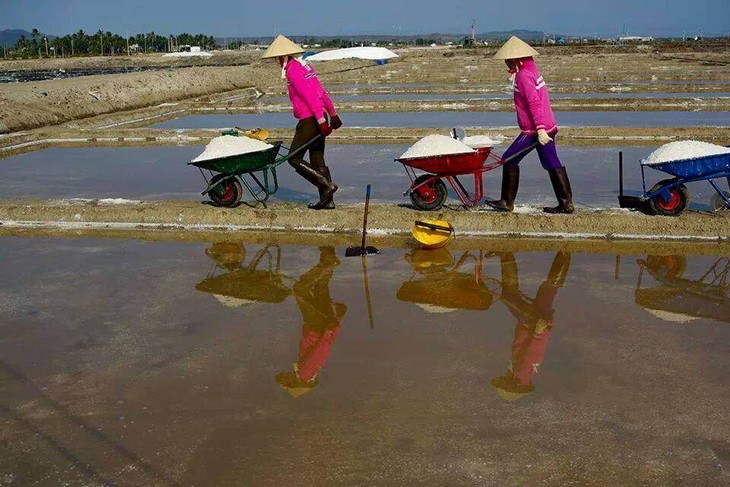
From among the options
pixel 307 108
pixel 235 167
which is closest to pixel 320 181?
pixel 307 108

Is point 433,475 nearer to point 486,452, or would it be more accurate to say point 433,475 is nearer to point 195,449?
point 486,452

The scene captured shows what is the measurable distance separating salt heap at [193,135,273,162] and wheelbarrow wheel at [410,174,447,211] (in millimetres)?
1494

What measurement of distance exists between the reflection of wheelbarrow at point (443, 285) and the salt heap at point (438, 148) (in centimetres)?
97

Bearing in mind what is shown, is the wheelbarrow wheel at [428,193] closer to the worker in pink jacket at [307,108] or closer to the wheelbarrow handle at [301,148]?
the worker in pink jacket at [307,108]

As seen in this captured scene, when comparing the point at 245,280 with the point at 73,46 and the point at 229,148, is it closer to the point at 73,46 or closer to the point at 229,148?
the point at 229,148

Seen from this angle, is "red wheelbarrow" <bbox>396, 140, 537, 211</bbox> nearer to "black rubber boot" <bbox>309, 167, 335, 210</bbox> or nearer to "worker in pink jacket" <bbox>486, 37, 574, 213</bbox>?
"worker in pink jacket" <bbox>486, 37, 574, 213</bbox>

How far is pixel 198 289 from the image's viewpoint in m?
5.82

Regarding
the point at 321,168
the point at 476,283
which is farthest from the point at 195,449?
the point at 321,168

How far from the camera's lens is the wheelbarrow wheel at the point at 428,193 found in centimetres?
737

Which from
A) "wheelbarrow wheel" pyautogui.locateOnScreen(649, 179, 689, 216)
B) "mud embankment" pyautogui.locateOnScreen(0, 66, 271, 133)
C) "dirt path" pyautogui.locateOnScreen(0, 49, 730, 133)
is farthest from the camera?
"dirt path" pyautogui.locateOnScreen(0, 49, 730, 133)

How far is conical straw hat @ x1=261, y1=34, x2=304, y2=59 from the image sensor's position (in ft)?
23.9

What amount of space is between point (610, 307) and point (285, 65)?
3.92 m

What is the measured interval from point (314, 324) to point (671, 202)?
391 centimetres

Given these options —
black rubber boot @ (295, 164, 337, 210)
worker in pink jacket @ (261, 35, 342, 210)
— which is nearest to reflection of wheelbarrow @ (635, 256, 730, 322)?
black rubber boot @ (295, 164, 337, 210)
